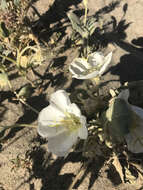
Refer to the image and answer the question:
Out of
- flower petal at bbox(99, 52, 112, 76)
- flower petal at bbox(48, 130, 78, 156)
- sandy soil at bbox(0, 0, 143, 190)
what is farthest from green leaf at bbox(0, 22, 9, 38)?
flower petal at bbox(48, 130, 78, 156)

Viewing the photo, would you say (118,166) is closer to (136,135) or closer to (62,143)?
(136,135)

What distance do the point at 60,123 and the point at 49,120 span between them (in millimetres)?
52

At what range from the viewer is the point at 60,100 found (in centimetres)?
94

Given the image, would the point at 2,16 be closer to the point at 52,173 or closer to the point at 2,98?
the point at 2,98

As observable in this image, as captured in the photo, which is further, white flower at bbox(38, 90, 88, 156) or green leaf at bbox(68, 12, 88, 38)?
green leaf at bbox(68, 12, 88, 38)

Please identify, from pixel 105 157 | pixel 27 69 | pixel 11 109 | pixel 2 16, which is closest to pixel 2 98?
pixel 11 109

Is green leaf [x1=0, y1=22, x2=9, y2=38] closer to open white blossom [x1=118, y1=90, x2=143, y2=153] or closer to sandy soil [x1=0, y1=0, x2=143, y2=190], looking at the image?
sandy soil [x1=0, y1=0, x2=143, y2=190]

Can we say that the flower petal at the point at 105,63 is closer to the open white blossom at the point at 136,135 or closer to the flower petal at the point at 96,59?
the flower petal at the point at 96,59

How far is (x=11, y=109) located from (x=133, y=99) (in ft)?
2.47

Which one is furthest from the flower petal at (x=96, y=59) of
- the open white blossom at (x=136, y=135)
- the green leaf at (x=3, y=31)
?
the green leaf at (x=3, y=31)

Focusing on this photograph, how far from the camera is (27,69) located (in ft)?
5.05

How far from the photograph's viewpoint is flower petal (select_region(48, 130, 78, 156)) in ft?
2.94

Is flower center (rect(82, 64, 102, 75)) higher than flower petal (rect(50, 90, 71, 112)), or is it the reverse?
flower petal (rect(50, 90, 71, 112))

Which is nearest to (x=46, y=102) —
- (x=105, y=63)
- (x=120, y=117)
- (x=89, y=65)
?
(x=89, y=65)
